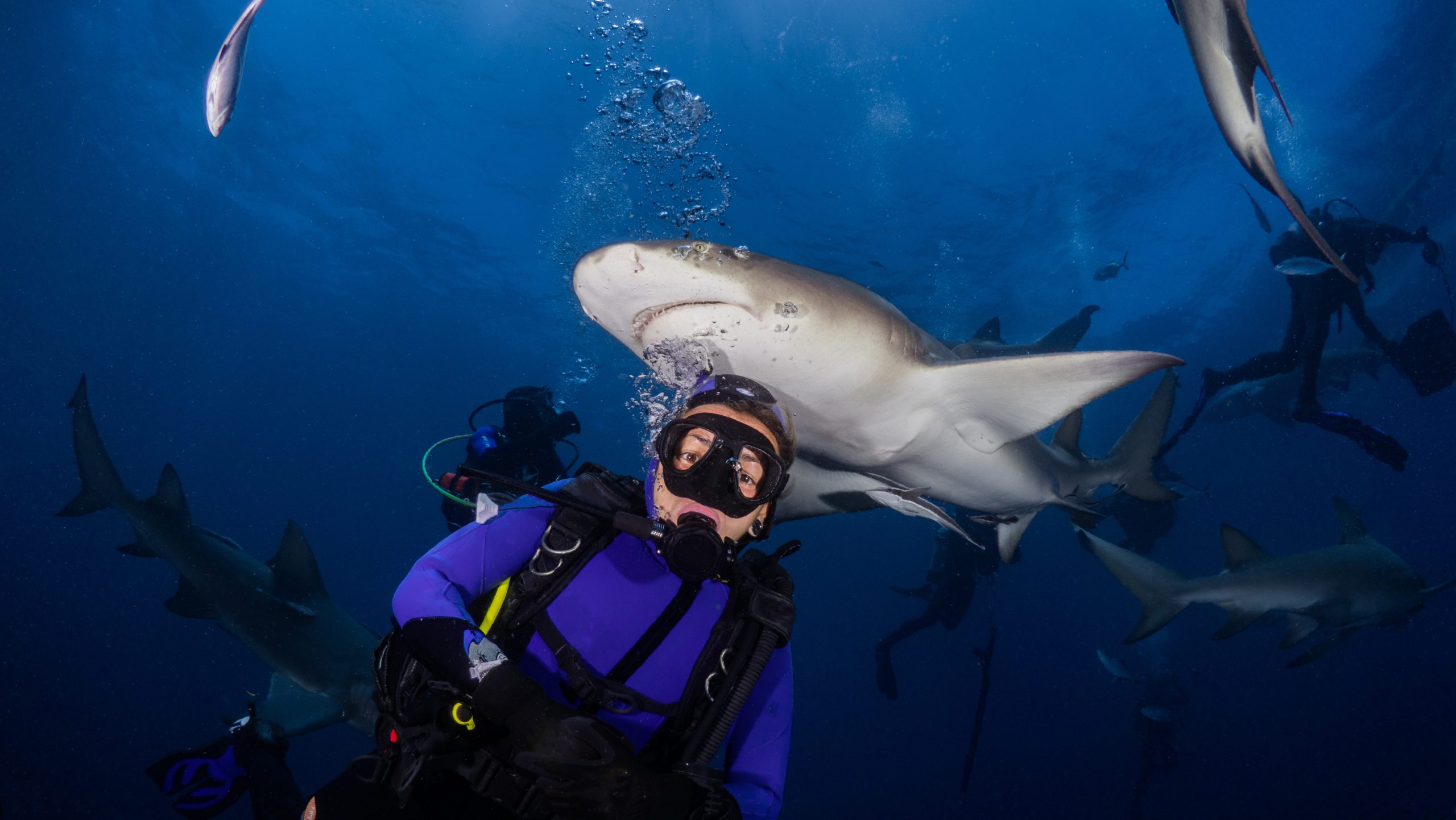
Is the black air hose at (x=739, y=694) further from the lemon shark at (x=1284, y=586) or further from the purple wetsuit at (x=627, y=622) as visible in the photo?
the lemon shark at (x=1284, y=586)

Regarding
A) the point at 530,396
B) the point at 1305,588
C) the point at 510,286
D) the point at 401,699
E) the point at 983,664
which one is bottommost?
the point at 401,699

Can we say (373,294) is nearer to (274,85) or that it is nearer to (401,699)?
(274,85)

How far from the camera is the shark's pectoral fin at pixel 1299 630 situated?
22.2 ft

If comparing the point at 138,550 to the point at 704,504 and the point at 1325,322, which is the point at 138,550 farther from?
the point at 1325,322

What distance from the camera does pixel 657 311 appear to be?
→ 2438 millimetres

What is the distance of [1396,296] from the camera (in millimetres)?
23703

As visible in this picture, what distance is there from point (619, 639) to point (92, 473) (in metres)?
10.4

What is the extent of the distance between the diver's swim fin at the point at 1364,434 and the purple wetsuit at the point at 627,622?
27.6ft

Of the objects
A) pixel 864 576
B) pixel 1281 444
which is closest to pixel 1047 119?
pixel 1281 444

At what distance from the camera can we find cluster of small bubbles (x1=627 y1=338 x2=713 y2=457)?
2594mm

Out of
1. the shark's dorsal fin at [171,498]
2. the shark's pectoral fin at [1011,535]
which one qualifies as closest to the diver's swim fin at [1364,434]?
the shark's pectoral fin at [1011,535]

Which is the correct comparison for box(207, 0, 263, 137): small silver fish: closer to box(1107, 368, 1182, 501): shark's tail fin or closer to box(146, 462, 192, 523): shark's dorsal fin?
box(1107, 368, 1182, 501): shark's tail fin

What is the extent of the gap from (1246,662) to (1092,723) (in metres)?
11.7

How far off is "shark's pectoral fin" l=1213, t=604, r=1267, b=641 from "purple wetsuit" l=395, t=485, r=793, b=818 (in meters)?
6.64
